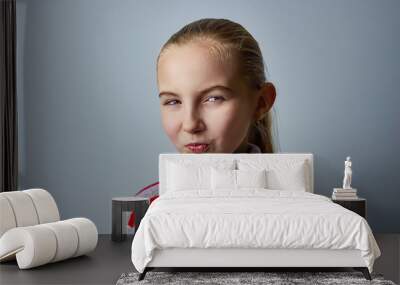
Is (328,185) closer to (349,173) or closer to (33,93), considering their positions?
(349,173)

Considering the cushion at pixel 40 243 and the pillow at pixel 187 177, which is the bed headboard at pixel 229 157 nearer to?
the pillow at pixel 187 177

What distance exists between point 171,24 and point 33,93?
1641 mm

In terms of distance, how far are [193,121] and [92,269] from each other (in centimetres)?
209

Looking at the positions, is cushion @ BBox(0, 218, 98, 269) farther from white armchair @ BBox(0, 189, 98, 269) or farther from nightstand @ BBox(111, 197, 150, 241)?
nightstand @ BBox(111, 197, 150, 241)

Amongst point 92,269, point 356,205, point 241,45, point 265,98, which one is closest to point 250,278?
point 92,269

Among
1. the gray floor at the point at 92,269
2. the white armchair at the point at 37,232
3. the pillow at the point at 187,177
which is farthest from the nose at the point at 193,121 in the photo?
the white armchair at the point at 37,232

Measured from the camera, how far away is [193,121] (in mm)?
6637

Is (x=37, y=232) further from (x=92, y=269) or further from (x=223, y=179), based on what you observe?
(x=223, y=179)

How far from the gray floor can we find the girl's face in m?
1.39

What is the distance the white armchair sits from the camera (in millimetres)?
4957

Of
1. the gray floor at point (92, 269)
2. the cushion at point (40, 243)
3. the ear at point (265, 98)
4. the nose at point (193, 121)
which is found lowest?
the gray floor at point (92, 269)

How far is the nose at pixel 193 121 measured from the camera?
663 centimetres

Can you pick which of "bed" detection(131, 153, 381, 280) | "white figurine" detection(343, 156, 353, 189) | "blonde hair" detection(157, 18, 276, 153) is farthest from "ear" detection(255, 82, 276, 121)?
"bed" detection(131, 153, 381, 280)

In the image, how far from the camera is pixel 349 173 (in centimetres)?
670
